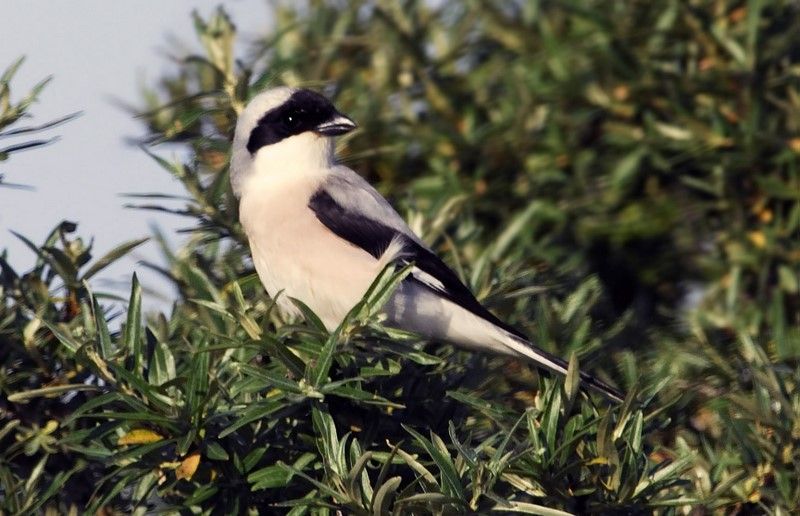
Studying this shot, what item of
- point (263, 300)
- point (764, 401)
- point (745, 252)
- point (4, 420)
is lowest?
point (745, 252)

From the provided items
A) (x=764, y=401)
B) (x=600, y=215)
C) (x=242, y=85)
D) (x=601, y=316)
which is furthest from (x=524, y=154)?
(x=764, y=401)

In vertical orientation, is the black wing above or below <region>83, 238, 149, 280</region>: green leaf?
below

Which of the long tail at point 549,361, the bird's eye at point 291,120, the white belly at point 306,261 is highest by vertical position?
the bird's eye at point 291,120

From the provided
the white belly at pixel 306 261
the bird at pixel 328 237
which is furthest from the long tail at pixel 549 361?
the white belly at pixel 306 261

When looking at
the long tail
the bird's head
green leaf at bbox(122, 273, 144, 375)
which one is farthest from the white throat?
green leaf at bbox(122, 273, 144, 375)

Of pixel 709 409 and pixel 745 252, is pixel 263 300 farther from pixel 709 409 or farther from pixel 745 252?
pixel 745 252

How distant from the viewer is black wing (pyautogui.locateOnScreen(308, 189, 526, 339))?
3301 millimetres

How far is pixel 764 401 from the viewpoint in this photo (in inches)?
106

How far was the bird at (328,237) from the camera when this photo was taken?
132 inches

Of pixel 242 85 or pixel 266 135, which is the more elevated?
pixel 242 85

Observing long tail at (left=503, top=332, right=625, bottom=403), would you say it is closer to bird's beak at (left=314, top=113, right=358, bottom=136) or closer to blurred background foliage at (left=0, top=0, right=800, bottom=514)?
blurred background foliage at (left=0, top=0, right=800, bottom=514)

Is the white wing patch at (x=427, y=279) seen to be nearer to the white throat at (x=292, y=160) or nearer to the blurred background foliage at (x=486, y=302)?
the blurred background foliage at (x=486, y=302)

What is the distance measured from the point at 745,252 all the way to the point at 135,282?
2.20m

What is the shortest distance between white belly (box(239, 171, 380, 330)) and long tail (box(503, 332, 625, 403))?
51 centimetres
